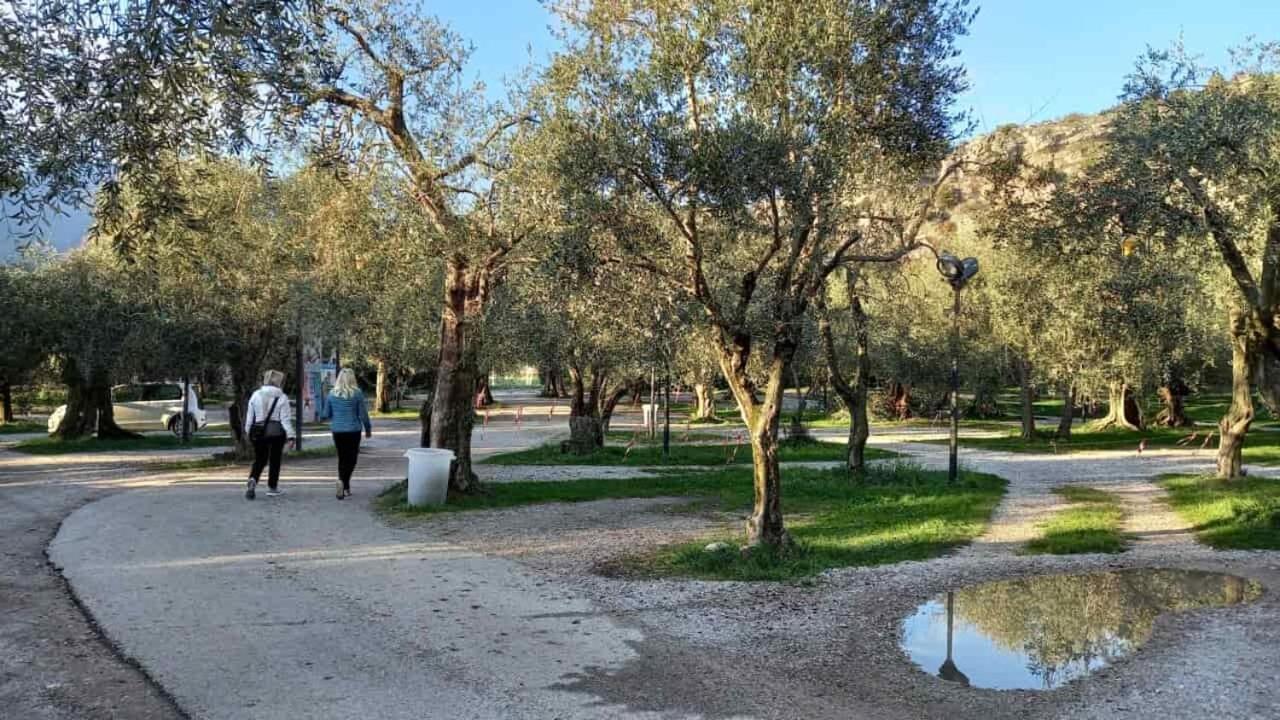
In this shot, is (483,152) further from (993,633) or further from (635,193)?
(993,633)

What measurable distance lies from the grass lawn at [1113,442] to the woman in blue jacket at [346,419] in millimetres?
20111

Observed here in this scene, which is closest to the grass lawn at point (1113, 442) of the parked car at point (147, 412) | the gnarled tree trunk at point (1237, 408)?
the gnarled tree trunk at point (1237, 408)

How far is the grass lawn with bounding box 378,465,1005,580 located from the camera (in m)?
8.82

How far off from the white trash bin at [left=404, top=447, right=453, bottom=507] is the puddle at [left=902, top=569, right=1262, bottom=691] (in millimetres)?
7238

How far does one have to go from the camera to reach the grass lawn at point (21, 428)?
2957 centimetres

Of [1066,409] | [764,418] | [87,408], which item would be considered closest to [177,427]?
[87,408]

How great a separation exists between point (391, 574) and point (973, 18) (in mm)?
7541

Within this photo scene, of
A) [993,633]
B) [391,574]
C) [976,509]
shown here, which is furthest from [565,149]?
[976,509]

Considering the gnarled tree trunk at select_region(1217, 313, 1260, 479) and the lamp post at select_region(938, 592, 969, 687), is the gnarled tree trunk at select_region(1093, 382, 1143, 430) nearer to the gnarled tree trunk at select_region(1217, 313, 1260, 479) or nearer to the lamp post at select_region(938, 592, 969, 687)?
the gnarled tree trunk at select_region(1217, 313, 1260, 479)

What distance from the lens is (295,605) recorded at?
271 inches

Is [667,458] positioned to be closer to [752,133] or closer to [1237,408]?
[1237,408]

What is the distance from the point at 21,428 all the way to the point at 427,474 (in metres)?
25.4

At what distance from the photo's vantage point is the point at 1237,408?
16.1 metres

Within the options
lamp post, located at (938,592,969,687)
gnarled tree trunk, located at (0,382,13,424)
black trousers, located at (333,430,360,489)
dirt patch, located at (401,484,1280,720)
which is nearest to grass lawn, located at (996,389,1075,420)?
black trousers, located at (333,430,360,489)
